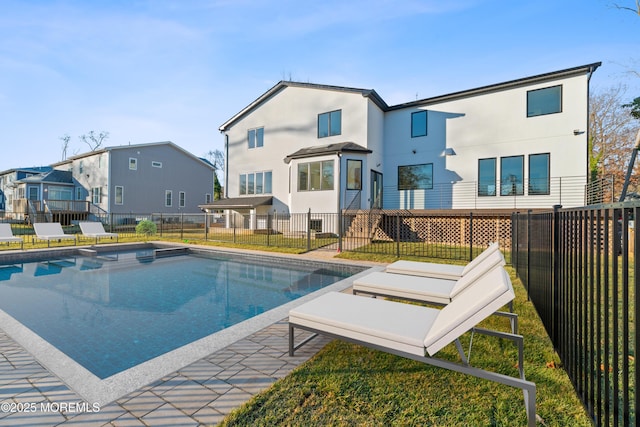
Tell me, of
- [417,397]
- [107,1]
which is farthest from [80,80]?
[417,397]

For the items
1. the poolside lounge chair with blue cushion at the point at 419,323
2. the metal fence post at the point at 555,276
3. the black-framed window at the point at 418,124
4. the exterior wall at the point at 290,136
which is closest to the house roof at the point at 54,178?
the exterior wall at the point at 290,136

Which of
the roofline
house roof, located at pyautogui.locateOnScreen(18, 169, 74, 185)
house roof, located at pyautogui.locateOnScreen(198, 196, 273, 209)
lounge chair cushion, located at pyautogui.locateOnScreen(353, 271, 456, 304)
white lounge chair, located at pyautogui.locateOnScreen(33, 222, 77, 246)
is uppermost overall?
the roofline

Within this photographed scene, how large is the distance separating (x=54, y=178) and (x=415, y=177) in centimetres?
3385

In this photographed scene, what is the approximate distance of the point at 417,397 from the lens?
8.39 feet

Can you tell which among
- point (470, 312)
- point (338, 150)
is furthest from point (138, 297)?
point (338, 150)

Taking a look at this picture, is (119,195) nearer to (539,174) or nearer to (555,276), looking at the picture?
(555,276)

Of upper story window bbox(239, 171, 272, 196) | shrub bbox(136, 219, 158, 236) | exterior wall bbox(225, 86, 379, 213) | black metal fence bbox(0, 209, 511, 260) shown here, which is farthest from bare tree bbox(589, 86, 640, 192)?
shrub bbox(136, 219, 158, 236)

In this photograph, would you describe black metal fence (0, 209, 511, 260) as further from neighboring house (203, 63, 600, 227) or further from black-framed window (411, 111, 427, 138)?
black-framed window (411, 111, 427, 138)

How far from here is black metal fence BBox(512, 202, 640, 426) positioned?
1518 mm

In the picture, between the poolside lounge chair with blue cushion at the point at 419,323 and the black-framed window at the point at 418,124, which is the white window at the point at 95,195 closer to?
the black-framed window at the point at 418,124

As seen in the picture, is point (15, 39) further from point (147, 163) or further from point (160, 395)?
point (147, 163)

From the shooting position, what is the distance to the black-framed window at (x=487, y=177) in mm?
15344

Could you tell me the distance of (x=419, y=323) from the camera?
116 inches

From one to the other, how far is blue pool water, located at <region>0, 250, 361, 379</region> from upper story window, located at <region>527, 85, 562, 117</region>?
12.9 meters
